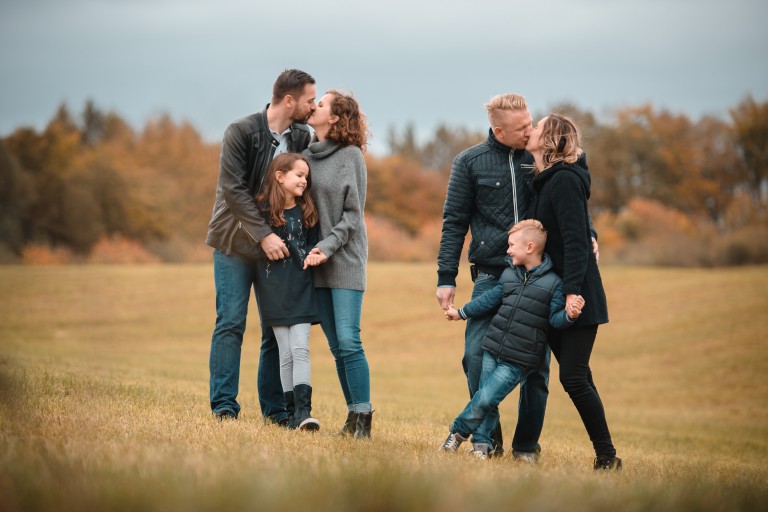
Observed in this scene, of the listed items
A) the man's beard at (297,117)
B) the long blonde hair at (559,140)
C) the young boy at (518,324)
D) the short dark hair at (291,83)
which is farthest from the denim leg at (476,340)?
the short dark hair at (291,83)

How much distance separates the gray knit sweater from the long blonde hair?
1.49m

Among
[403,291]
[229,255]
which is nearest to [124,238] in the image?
Answer: [403,291]

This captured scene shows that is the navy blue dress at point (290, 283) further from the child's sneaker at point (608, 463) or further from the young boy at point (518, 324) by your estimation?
the child's sneaker at point (608, 463)

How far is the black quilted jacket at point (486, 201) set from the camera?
6.37 m

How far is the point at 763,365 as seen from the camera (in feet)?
77.7

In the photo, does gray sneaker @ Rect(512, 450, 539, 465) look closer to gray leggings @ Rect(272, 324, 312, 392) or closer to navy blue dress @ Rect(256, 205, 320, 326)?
gray leggings @ Rect(272, 324, 312, 392)

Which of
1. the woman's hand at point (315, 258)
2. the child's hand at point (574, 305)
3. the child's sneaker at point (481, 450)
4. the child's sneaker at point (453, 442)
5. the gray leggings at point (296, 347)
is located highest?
the woman's hand at point (315, 258)

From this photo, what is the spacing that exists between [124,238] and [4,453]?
179 feet

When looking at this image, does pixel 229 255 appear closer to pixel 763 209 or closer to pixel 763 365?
pixel 763 365

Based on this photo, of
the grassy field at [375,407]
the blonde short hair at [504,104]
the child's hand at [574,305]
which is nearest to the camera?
the grassy field at [375,407]

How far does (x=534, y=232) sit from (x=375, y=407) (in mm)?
8158

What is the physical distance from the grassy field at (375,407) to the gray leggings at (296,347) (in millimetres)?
595

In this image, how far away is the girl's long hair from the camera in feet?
21.1

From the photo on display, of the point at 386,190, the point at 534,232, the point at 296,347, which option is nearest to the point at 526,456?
the point at 534,232
